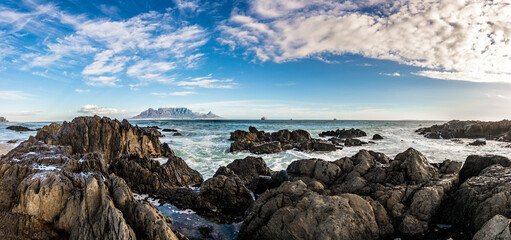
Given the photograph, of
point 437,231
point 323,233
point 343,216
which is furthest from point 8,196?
point 437,231

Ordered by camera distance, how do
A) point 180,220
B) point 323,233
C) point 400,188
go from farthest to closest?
point 180,220, point 400,188, point 323,233

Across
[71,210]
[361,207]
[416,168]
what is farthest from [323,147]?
[71,210]

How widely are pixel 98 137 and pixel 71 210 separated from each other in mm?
12464

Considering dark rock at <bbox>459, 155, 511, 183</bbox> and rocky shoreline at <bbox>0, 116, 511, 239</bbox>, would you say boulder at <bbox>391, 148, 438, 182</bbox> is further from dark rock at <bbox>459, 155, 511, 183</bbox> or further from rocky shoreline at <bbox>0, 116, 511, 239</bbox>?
dark rock at <bbox>459, 155, 511, 183</bbox>

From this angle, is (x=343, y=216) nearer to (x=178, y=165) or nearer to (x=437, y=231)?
(x=437, y=231)

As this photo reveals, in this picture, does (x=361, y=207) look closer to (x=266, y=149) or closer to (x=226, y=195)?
(x=226, y=195)

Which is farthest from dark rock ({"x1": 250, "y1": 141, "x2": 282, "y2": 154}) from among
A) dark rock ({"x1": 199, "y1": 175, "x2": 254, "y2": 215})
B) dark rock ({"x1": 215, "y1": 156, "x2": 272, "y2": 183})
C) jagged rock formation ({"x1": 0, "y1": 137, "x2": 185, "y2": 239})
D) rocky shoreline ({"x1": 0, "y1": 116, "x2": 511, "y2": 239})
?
jagged rock formation ({"x1": 0, "y1": 137, "x2": 185, "y2": 239})

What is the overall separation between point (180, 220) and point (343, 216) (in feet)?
16.5

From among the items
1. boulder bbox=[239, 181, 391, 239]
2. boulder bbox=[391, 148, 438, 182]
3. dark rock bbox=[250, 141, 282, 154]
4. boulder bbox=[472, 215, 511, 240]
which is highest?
boulder bbox=[391, 148, 438, 182]

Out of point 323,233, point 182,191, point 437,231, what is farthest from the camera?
point 182,191

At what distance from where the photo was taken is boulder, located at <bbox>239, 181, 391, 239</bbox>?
5.71 m

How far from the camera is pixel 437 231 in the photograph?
20.5 feet

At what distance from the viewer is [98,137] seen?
54.9 feet

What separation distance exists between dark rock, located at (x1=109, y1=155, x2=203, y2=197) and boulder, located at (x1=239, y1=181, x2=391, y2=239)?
5.23 metres
